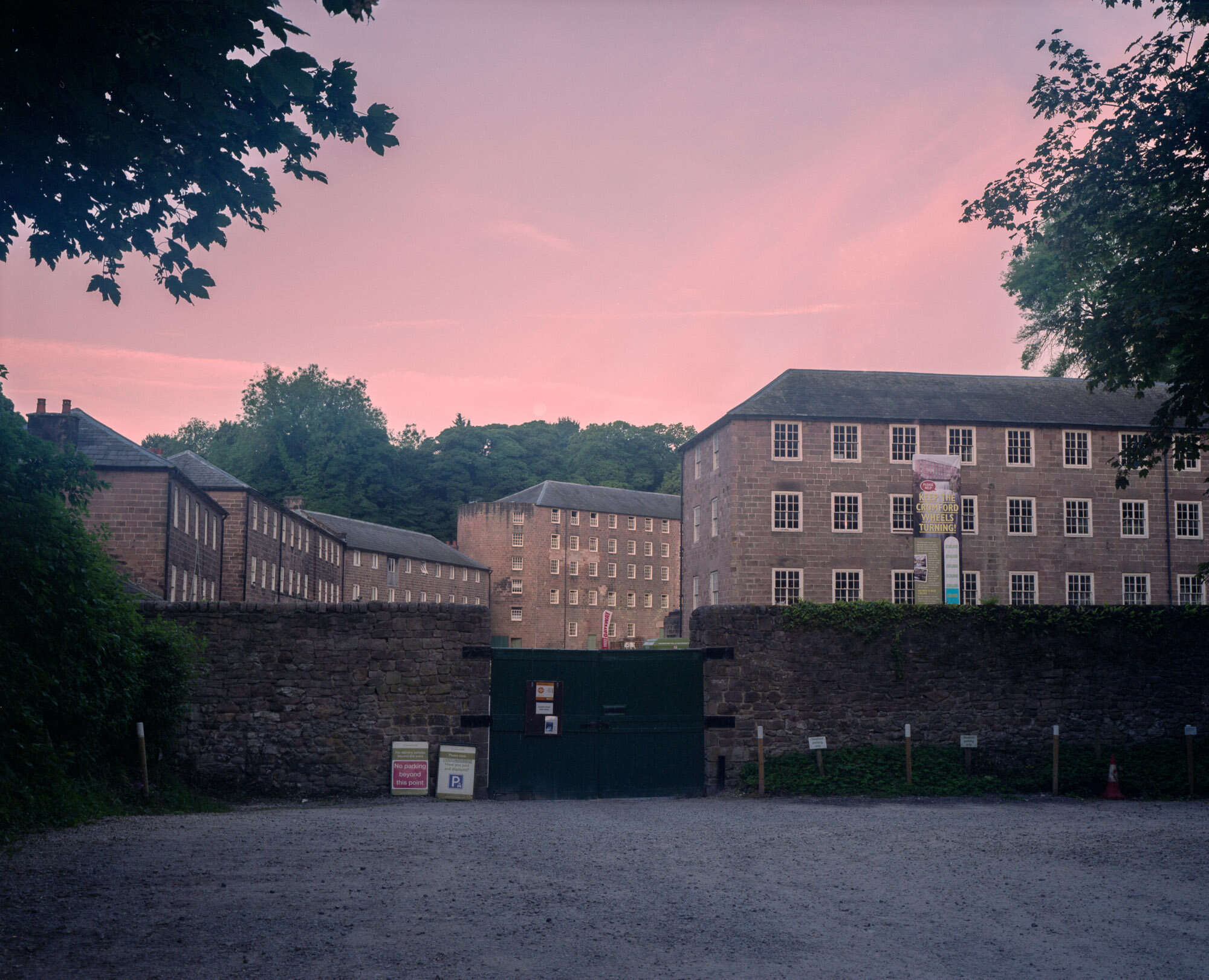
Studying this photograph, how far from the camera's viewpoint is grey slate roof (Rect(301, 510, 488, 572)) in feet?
243

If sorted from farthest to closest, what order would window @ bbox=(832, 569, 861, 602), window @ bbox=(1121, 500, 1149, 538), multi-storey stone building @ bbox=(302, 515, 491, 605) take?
multi-storey stone building @ bbox=(302, 515, 491, 605) → window @ bbox=(1121, 500, 1149, 538) → window @ bbox=(832, 569, 861, 602)

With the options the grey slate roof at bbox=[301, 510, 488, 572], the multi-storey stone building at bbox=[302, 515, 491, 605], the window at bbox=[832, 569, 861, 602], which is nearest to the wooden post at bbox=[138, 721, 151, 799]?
the window at bbox=[832, 569, 861, 602]

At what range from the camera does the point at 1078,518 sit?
42625mm

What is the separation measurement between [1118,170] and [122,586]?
16101mm

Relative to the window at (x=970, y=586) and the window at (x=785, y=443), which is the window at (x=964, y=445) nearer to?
the window at (x=970, y=586)

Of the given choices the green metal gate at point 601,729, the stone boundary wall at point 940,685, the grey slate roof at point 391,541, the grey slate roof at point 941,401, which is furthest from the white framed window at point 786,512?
the grey slate roof at point 391,541

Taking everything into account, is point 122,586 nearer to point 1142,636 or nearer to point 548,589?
point 1142,636

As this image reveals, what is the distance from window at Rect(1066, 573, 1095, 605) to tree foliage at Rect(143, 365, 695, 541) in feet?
175

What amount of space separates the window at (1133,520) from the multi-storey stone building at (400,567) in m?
43.0

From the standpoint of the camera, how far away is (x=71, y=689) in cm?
1285

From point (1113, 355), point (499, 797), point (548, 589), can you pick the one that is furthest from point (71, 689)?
point (548, 589)

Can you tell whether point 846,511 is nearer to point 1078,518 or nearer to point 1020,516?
point 1020,516

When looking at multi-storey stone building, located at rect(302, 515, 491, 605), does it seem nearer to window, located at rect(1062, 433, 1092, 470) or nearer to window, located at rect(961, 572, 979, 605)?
window, located at rect(961, 572, 979, 605)

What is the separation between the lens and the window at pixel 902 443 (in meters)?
41.8
